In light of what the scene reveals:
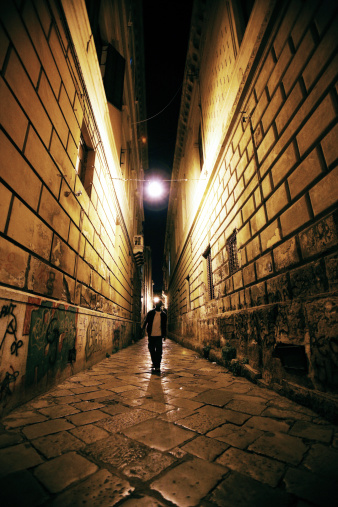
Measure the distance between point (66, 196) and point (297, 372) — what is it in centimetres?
413

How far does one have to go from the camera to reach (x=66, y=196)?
386 cm

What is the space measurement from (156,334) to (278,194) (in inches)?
146

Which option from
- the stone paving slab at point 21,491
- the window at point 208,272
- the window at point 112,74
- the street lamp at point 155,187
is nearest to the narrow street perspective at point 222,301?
the stone paving slab at point 21,491

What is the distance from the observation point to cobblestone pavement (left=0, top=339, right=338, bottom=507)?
121cm

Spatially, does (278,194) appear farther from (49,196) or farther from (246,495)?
(49,196)

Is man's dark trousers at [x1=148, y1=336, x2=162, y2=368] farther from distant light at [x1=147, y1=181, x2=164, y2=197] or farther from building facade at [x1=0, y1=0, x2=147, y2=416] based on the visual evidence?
distant light at [x1=147, y1=181, x2=164, y2=197]

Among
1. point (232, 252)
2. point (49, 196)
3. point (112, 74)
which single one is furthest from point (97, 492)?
point (112, 74)

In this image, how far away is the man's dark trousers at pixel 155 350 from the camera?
4.87 meters

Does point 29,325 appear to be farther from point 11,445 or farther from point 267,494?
point 267,494

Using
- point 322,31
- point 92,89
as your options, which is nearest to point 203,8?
point 92,89

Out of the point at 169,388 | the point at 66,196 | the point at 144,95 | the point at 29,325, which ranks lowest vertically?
the point at 169,388

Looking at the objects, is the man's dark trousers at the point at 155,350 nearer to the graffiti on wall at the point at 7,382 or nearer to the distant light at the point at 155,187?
the graffiti on wall at the point at 7,382

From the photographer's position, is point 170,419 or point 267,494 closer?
point 267,494

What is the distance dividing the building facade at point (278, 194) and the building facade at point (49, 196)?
3.01 meters
